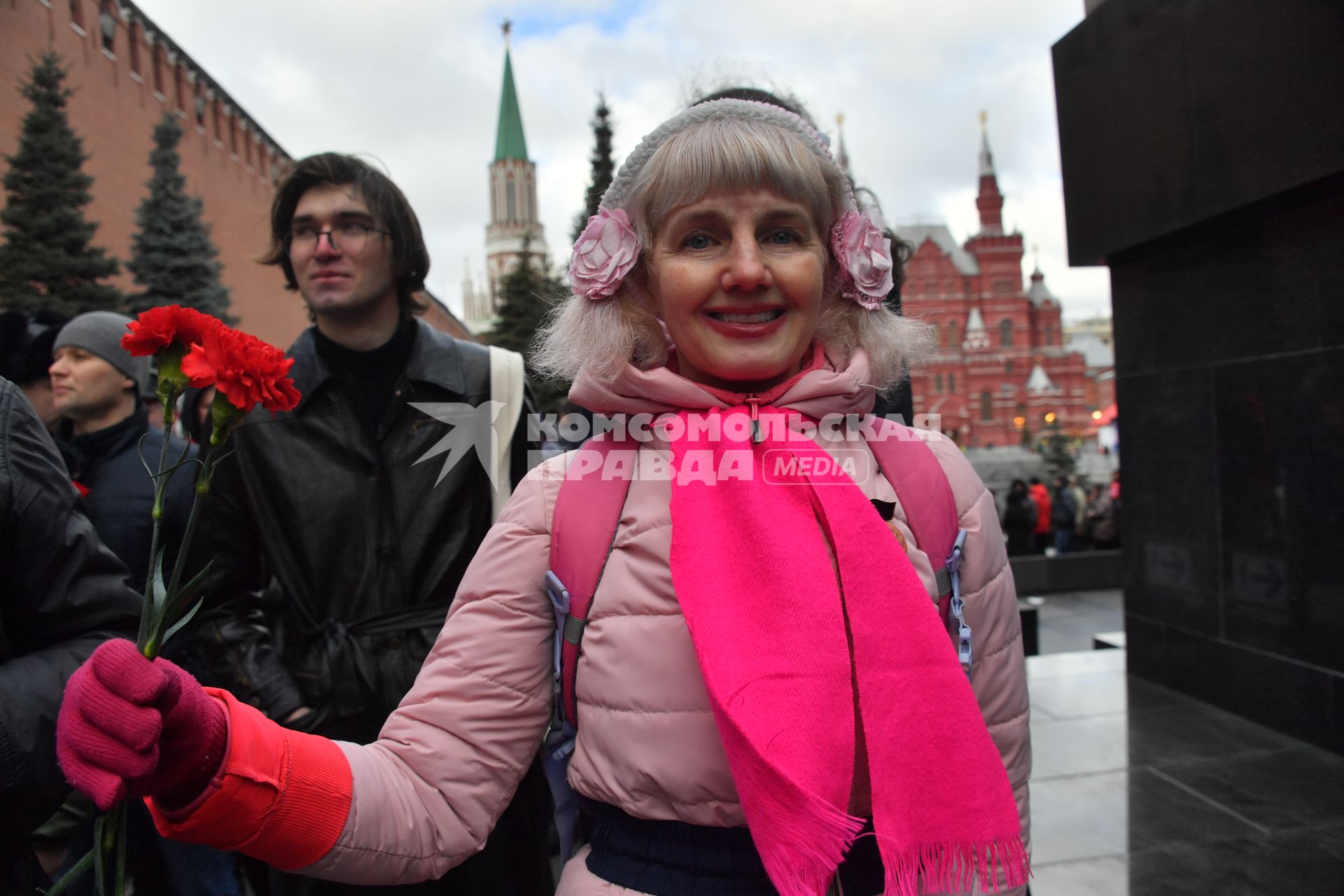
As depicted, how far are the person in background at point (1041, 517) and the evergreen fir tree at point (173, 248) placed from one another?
17034 millimetres

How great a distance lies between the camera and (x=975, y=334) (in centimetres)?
5966

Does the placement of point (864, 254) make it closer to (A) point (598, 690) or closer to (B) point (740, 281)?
(B) point (740, 281)

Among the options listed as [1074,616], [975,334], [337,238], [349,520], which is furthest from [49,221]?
[975,334]

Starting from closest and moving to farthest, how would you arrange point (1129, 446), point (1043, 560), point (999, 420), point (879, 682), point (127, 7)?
point (879, 682), point (1129, 446), point (1043, 560), point (127, 7), point (999, 420)

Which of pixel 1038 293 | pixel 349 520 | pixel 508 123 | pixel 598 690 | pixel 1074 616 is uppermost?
pixel 508 123

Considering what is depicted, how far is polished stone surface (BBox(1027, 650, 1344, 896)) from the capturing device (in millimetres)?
2930

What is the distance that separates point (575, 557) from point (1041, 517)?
14.1 metres

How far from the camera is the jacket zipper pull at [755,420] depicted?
138 centimetres

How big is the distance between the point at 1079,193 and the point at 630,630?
17.5 feet

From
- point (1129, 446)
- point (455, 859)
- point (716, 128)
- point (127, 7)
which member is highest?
point (127, 7)

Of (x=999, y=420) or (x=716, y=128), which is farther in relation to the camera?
(x=999, y=420)

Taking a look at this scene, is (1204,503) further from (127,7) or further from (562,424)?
(127,7)

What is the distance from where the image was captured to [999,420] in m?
58.5

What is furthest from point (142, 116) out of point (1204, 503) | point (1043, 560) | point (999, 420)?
point (999, 420)
